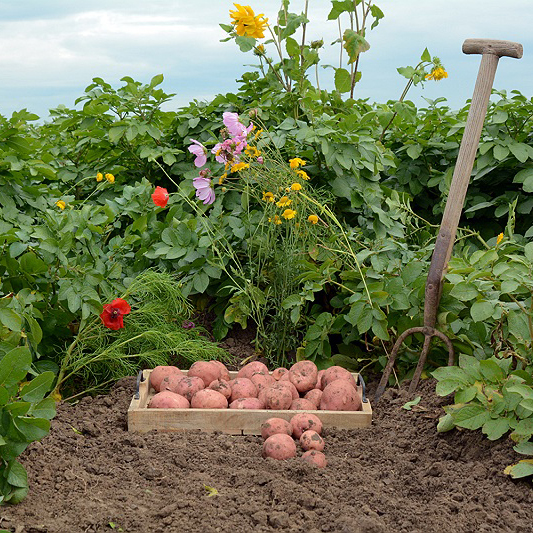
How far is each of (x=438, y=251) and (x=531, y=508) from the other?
1242mm

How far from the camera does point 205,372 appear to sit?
10.7 feet

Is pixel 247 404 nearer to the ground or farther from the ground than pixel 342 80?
nearer to the ground

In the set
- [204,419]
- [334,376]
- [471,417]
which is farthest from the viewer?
[334,376]

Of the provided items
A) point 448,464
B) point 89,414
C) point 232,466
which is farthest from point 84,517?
point 448,464

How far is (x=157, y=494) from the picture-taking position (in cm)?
243

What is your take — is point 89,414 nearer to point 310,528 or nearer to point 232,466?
point 232,466

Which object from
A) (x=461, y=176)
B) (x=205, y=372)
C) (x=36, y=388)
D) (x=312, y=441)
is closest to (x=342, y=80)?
(x=461, y=176)

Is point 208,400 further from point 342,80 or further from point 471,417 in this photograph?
point 342,80

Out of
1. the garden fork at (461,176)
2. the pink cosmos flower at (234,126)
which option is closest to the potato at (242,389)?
the garden fork at (461,176)

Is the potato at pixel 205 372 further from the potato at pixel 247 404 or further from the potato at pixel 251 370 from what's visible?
the potato at pixel 247 404

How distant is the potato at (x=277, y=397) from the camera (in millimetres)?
3018

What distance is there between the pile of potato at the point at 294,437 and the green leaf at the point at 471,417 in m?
0.51

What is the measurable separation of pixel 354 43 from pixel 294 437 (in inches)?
109

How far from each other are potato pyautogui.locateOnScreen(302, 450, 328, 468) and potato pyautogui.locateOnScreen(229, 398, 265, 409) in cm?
41
